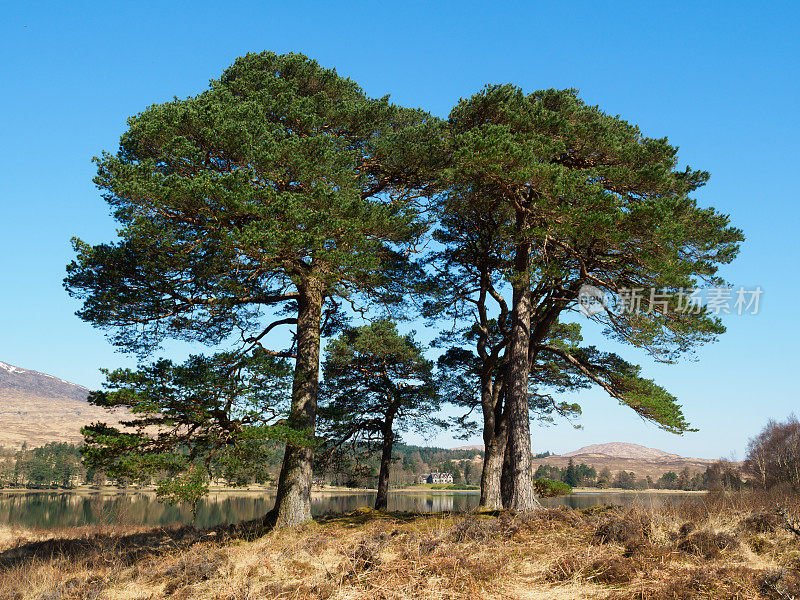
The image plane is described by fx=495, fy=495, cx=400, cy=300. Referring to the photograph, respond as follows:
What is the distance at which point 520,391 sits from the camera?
1296 centimetres

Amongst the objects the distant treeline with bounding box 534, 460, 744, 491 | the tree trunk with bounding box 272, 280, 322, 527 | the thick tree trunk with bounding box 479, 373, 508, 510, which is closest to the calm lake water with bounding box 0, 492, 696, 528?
the thick tree trunk with bounding box 479, 373, 508, 510

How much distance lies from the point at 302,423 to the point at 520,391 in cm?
567

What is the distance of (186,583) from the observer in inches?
316

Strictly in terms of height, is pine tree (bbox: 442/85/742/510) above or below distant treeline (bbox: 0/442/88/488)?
above

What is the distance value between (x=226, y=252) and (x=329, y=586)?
6.79 meters

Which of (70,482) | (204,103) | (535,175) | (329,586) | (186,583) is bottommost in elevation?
(70,482)

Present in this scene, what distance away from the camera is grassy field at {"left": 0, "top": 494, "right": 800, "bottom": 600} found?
18.3 ft

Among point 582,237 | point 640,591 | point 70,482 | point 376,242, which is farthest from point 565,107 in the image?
point 70,482

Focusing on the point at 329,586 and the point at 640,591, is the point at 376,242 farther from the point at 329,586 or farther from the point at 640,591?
the point at 640,591

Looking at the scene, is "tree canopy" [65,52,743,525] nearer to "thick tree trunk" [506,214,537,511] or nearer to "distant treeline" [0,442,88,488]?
"thick tree trunk" [506,214,537,511]

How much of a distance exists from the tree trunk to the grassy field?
3.43 feet

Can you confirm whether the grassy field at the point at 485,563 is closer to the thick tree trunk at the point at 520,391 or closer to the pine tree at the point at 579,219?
the thick tree trunk at the point at 520,391

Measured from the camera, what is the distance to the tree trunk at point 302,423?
12.2 m

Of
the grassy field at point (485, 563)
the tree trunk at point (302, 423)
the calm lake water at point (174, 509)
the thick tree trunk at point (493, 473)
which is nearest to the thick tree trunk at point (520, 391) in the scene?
the grassy field at point (485, 563)
